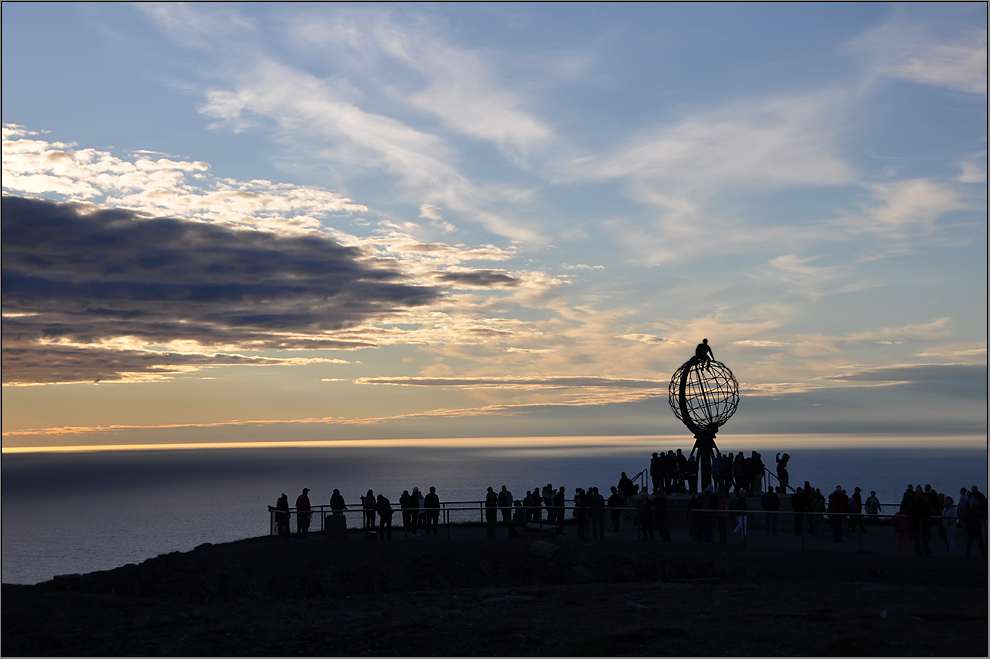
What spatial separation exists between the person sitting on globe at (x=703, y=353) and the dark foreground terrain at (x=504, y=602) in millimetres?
10071

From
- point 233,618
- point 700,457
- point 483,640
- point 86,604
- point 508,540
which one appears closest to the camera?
point 483,640

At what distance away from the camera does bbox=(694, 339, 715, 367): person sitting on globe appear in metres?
32.5

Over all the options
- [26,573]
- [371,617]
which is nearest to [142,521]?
[26,573]

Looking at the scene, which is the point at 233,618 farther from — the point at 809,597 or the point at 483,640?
the point at 809,597

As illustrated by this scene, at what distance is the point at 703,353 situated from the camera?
1284 inches

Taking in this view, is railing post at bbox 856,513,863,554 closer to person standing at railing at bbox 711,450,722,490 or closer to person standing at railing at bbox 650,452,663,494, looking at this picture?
person standing at railing at bbox 711,450,722,490

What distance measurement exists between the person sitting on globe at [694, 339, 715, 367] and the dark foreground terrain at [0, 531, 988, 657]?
1007 cm

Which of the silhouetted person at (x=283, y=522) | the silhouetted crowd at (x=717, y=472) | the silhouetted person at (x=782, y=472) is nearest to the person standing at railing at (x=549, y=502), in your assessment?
the silhouetted crowd at (x=717, y=472)

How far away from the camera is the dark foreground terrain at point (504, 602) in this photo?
571 inches

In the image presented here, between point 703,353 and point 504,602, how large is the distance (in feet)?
55.2

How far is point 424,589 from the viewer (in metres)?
22.9

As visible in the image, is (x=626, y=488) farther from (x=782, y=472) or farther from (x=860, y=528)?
(x=860, y=528)

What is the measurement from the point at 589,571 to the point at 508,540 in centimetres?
302

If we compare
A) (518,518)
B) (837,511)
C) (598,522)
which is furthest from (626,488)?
(837,511)
